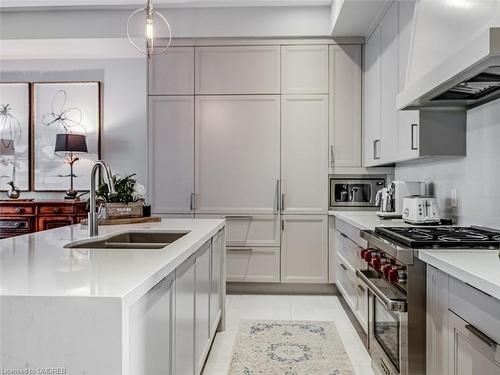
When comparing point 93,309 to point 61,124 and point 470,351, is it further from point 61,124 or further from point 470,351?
point 61,124

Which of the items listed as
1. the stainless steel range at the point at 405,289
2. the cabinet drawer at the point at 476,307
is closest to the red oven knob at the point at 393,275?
the stainless steel range at the point at 405,289

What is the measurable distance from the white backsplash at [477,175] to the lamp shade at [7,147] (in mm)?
4899

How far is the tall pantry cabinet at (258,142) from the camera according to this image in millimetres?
3861

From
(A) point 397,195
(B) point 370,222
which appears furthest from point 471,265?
(A) point 397,195

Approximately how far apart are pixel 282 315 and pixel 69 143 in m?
3.08

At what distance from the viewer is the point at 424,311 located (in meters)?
1.58

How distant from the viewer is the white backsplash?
2.05 m

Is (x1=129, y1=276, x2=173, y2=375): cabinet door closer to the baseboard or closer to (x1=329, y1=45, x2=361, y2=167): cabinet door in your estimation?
the baseboard

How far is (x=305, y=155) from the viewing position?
387 centimetres

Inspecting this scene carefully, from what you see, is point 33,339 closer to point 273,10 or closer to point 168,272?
point 168,272

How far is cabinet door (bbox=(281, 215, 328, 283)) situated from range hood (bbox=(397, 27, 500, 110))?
1826 millimetres

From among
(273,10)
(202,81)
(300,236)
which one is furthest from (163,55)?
(300,236)

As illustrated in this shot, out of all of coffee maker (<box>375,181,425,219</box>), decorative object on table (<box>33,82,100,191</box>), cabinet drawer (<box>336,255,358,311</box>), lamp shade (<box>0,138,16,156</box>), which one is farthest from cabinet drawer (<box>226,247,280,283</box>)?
lamp shade (<box>0,138,16,156</box>)

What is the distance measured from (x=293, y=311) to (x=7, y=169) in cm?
402
